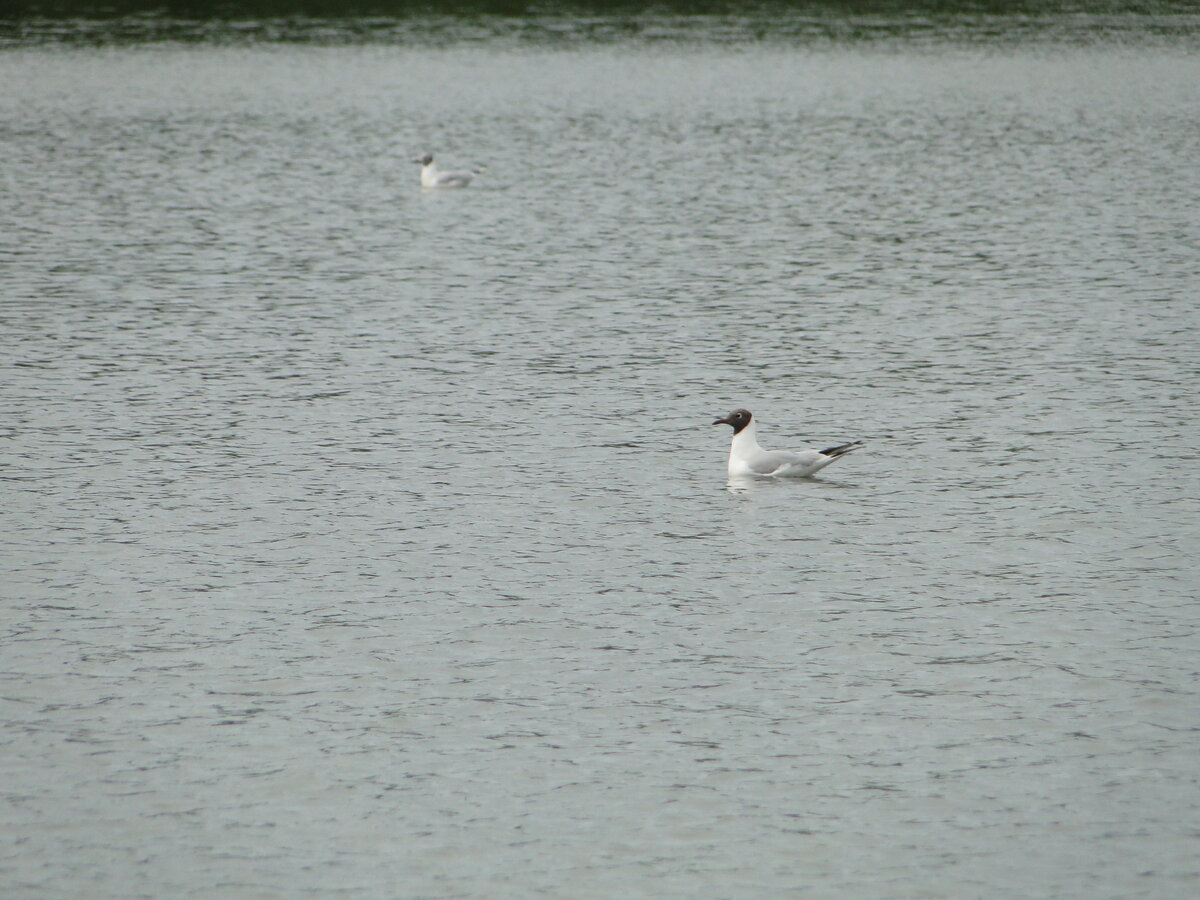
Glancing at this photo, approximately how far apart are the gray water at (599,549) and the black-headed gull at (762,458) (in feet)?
0.94

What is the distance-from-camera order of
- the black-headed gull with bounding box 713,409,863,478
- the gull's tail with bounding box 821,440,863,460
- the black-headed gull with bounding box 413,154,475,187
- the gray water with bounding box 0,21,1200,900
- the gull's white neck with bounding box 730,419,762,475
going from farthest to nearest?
the black-headed gull with bounding box 413,154,475,187 < the gull's white neck with bounding box 730,419,762,475 < the black-headed gull with bounding box 713,409,863,478 < the gull's tail with bounding box 821,440,863,460 < the gray water with bounding box 0,21,1200,900

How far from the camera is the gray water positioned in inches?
497

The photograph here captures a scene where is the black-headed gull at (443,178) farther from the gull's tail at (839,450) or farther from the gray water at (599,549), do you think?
the gull's tail at (839,450)

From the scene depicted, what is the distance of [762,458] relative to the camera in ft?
71.6

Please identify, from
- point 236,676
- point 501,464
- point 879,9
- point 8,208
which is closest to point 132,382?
point 501,464

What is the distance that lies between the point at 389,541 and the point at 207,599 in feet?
8.76

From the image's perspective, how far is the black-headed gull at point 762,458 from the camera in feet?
71.4

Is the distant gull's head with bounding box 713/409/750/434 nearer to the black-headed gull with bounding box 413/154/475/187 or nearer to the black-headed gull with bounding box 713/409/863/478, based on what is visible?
the black-headed gull with bounding box 713/409/863/478

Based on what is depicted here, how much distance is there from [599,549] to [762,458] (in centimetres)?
362

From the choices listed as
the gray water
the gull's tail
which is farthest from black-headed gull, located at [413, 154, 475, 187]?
the gull's tail

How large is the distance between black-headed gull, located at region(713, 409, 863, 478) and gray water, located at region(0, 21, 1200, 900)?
11.2 inches

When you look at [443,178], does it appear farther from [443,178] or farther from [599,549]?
[599,549]

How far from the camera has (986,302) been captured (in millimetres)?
33188

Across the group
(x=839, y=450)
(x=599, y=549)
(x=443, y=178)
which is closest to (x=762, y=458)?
(x=839, y=450)
